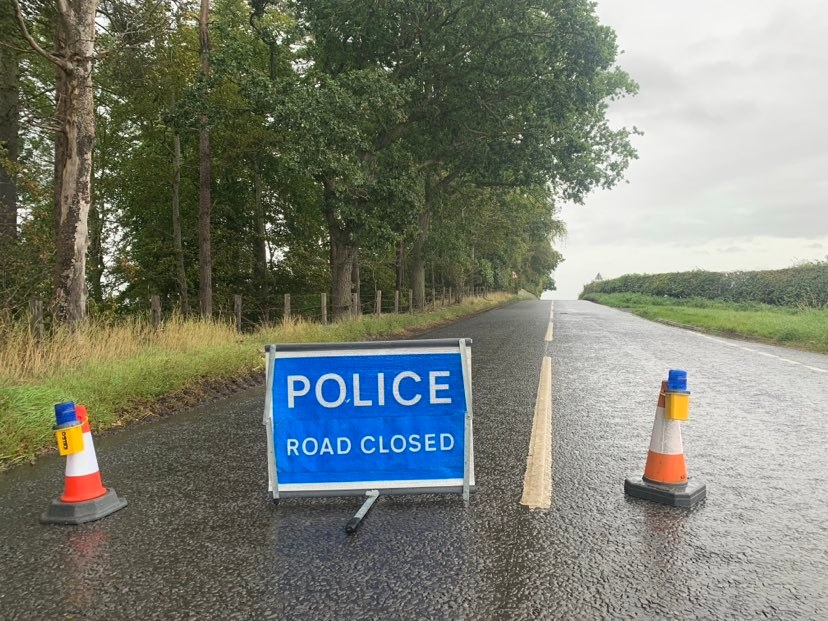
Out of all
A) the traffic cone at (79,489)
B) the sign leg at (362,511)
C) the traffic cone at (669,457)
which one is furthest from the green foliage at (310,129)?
the traffic cone at (669,457)

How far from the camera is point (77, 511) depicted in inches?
142

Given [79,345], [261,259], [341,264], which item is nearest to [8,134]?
[79,345]

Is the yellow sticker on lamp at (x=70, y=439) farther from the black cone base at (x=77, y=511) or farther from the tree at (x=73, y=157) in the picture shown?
the tree at (x=73, y=157)

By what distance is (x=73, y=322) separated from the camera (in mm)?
9422

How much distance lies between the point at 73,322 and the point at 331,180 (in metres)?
9.04

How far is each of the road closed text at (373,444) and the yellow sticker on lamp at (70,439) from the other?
4.51ft

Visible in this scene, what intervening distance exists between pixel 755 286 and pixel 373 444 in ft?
126

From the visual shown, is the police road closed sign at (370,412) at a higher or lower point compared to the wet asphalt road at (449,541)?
higher

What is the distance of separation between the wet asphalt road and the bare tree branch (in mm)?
7050

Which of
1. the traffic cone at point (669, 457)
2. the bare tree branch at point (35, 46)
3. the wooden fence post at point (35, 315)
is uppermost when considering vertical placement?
the bare tree branch at point (35, 46)

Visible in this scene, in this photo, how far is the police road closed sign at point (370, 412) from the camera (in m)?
3.92

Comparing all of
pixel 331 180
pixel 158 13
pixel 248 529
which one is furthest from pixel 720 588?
pixel 331 180

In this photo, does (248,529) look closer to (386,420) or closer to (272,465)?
(272,465)

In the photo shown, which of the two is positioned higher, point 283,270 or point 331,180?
point 331,180
